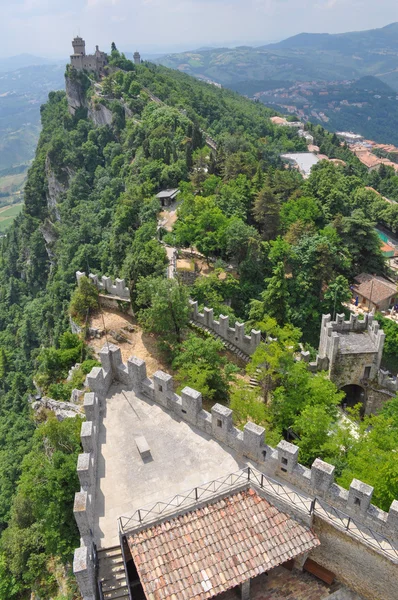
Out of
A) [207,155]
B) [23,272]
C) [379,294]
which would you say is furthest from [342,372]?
[23,272]

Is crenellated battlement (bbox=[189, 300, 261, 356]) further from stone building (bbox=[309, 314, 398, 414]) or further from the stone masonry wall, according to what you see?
the stone masonry wall

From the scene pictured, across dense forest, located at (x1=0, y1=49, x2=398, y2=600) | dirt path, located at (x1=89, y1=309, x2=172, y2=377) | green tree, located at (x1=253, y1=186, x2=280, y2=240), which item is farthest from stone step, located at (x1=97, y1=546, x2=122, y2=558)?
green tree, located at (x1=253, y1=186, x2=280, y2=240)

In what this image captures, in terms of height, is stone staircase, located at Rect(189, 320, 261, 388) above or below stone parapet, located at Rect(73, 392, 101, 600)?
below

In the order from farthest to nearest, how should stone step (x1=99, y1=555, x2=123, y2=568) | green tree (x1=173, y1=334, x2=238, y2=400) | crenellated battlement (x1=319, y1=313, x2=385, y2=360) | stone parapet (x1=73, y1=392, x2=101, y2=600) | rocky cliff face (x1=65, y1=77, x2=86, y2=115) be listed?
rocky cliff face (x1=65, y1=77, x2=86, y2=115), crenellated battlement (x1=319, y1=313, x2=385, y2=360), green tree (x1=173, y1=334, x2=238, y2=400), stone step (x1=99, y1=555, x2=123, y2=568), stone parapet (x1=73, y1=392, x2=101, y2=600)

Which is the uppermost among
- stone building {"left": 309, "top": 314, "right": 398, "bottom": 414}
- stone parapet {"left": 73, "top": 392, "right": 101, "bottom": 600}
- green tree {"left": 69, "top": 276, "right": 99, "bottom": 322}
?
stone parapet {"left": 73, "top": 392, "right": 101, "bottom": 600}

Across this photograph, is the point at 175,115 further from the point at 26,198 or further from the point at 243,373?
the point at 243,373

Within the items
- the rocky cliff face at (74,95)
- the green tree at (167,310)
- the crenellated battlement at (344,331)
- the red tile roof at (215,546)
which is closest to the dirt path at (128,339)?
the green tree at (167,310)

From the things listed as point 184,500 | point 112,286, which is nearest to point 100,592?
point 184,500

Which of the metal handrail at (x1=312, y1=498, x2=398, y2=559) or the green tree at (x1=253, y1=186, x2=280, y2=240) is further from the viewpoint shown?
the green tree at (x1=253, y1=186, x2=280, y2=240)
